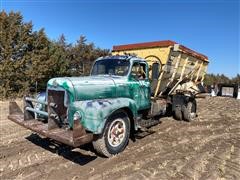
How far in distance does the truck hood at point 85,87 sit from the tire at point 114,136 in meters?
0.63

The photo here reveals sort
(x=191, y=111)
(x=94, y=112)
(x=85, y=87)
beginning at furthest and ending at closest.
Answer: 1. (x=191, y=111)
2. (x=85, y=87)
3. (x=94, y=112)

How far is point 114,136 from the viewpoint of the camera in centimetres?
575

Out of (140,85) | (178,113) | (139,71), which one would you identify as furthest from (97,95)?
(178,113)

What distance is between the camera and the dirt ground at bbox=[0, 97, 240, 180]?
15.4 feet

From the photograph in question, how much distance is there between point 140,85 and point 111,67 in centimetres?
101

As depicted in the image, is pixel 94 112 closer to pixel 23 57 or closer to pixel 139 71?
pixel 139 71

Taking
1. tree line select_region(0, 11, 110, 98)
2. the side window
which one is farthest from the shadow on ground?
tree line select_region(0, 11, 110, 98)

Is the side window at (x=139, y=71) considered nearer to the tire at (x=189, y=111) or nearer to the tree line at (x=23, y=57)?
the tire at (x=189, y=111)

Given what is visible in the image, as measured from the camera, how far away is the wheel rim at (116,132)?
5.64 meters

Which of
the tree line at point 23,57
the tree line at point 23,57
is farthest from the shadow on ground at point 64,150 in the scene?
the tree line at point 23,57

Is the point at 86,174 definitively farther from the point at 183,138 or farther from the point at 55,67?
the point at 55,67

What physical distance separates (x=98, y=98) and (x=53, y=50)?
21.8 meters

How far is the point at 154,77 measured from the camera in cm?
791

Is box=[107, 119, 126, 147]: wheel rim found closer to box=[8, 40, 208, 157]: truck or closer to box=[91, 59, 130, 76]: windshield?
box=[8, 40, 208, 157]: truck
